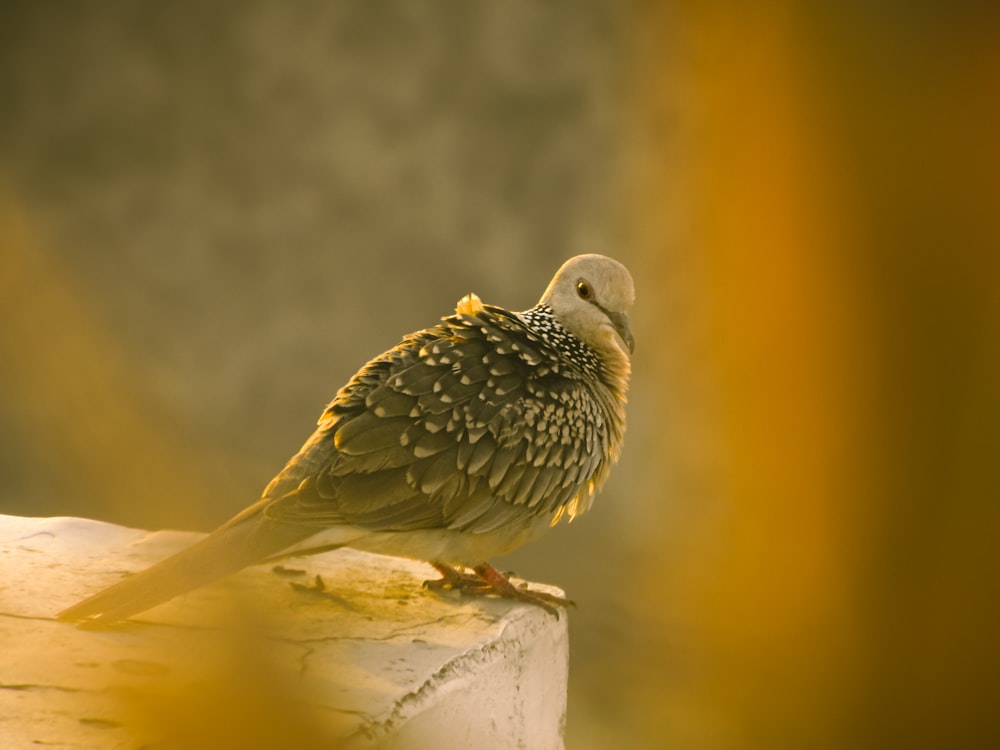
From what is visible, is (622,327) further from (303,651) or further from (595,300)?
(303,651)

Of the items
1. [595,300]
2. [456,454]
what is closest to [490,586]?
[456,454]

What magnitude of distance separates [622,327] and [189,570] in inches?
33.1

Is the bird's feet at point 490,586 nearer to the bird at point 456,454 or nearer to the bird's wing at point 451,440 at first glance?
the bird at point 456,454

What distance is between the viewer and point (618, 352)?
208cm

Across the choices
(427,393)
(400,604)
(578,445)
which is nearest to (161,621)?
(400,604)

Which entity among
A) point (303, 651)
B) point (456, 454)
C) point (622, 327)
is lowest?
point (303, 651)

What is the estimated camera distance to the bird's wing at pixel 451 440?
Result: 1732mm

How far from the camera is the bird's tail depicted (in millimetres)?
1597

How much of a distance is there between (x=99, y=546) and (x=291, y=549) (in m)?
0.54

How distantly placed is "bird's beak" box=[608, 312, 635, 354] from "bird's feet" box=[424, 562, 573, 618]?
450 millimetres

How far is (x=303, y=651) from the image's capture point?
64.6 inches

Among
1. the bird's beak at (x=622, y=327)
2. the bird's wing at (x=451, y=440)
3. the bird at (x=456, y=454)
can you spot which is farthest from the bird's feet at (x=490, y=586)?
the bird's beak at (x=622, y=327)

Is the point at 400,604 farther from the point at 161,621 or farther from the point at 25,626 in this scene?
the point at 25,626

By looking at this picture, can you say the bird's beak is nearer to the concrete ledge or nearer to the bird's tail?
the concrete ledge
